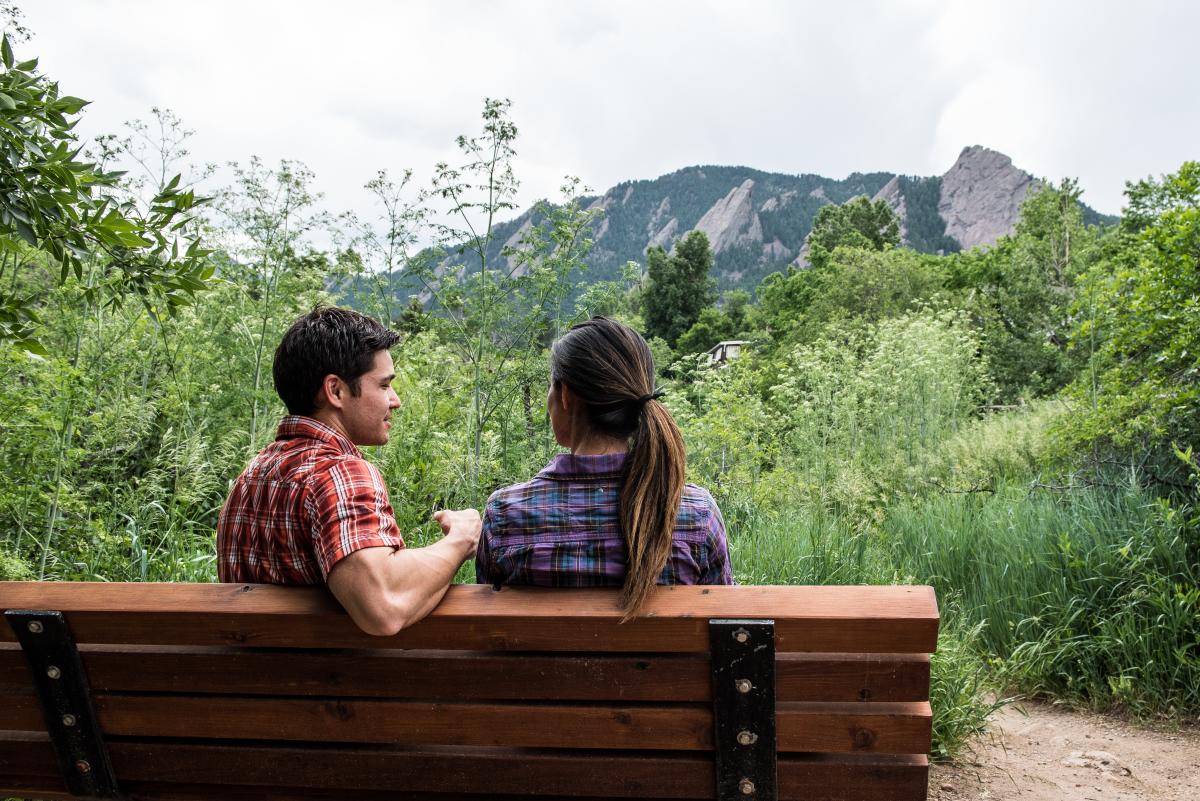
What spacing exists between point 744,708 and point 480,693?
1.70 ft

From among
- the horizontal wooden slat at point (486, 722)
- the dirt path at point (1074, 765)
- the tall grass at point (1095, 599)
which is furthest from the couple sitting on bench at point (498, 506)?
the tall grass at point (1095, 599)

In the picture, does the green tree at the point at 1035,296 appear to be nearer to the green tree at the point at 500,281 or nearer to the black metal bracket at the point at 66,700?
the green tree at the point at 500,281

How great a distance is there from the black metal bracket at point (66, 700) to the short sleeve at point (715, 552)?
53.3 inches

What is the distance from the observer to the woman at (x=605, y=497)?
189cm

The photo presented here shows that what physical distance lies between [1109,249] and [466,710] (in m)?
32.0

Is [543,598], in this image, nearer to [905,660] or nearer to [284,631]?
[284,631]

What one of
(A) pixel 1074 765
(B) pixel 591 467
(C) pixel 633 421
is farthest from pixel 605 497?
(A) pixel 1074 765

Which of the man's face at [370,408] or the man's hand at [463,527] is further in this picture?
the man's face at [370,408]

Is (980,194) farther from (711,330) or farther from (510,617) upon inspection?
(510,617)

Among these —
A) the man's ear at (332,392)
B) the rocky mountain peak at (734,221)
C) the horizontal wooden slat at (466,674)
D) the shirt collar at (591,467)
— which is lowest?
the horizontal wooden slat at (466,674)

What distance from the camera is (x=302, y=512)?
1.88m

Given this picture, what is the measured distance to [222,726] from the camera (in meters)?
1.93

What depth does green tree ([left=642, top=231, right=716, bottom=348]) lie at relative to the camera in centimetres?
6550

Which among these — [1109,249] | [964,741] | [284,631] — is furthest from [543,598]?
[1109,249]
